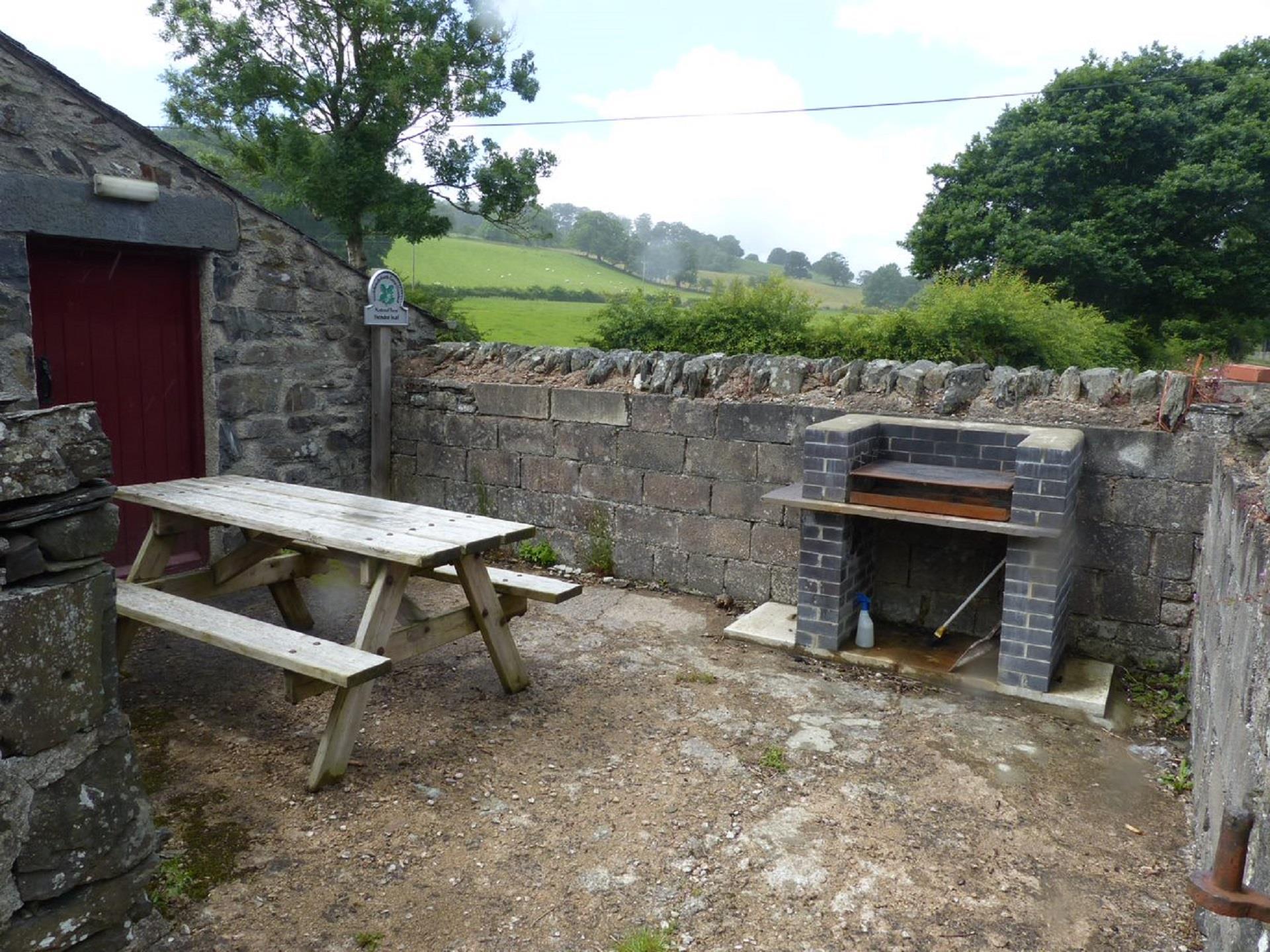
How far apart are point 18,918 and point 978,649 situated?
4.24 metres

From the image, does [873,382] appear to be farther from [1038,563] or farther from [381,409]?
[381,409]

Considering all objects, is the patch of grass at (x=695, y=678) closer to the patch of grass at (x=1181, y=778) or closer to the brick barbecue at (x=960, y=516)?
the brick barbecue at (x=960, y=516)

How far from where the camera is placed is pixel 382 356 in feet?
23.7

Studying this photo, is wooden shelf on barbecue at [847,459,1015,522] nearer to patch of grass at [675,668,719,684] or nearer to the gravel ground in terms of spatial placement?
the gravel ground

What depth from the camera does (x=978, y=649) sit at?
485 centimetres

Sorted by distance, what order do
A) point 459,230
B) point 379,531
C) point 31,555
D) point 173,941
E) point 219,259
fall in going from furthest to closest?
point 459,230 → point 219,259 → point 379,531 → point 173,941 → point 31,555

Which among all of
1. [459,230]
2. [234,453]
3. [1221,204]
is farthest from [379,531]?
[459,230]

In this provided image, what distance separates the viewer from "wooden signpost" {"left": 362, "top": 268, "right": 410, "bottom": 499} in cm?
705

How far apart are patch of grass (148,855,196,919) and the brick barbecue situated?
318 centimetres

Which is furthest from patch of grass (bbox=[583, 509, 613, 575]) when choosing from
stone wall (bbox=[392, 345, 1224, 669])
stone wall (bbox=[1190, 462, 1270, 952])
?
stone wall (bbox=[1190, 462, 1270, 952])

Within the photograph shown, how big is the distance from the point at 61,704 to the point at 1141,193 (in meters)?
26.9

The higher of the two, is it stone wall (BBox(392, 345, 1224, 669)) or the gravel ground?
stone wall (BBox(392, 345, 1224, 669))

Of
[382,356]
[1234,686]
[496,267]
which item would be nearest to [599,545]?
[382,356]

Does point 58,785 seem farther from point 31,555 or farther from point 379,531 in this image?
point 379,531
